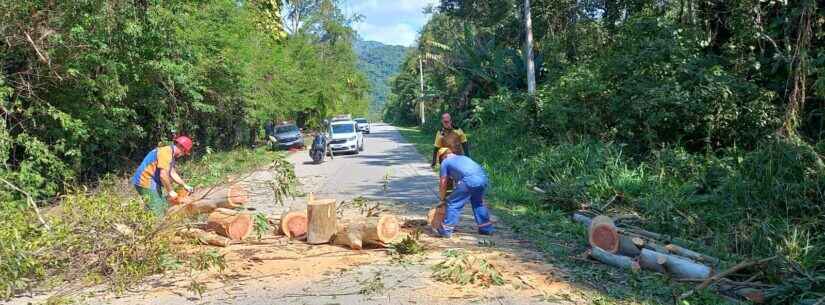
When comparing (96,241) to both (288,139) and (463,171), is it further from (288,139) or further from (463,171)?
(288,139)

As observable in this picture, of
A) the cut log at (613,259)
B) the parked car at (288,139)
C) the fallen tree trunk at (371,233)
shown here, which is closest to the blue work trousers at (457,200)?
the fallen tree trunk at (371,233)

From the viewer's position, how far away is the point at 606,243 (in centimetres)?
667

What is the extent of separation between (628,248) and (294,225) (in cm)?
426

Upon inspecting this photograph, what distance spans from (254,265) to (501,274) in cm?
278

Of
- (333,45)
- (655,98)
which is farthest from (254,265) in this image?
(333,45)

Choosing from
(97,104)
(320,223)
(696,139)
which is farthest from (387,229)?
(97,104)

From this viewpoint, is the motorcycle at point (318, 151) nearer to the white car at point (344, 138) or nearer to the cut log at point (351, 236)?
the white car at point (344, 138)

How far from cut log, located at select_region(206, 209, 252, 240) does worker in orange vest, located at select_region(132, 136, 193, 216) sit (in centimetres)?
59

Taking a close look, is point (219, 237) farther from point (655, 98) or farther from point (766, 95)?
point (766, 95)

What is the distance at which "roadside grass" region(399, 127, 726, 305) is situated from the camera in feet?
17.7

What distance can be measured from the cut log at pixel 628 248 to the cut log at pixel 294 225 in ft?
13.2

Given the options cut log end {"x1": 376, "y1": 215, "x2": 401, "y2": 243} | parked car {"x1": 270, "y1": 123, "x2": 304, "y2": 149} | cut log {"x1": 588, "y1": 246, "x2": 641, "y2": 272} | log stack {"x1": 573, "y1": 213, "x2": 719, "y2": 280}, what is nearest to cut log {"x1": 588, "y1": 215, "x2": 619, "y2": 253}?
log stack {"x1": 573, "y1": 213, "x2": 719, "y2": 280}

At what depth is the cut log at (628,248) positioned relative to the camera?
21.7 ft

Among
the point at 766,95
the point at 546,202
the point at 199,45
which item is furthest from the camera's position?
the point at 199,45
